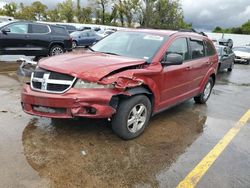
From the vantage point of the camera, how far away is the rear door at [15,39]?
40.5 feet

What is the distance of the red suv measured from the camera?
445 cm

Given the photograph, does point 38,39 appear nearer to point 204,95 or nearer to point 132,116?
point 204,95

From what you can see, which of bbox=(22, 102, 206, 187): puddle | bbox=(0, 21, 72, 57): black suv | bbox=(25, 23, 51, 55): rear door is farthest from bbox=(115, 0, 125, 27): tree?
bbox=(22, 102, 206, 187): puddle

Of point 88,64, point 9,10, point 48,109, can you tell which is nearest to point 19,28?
point 88,64

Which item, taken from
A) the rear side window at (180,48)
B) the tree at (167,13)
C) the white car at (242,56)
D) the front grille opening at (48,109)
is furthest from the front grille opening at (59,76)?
the tree at (167,13)

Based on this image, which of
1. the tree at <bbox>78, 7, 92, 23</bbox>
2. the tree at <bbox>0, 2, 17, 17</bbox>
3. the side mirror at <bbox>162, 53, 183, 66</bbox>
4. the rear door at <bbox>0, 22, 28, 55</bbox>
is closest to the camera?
the side mirror at <bbox>162, 53, 183, 66</bbox>

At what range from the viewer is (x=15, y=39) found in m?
12.6

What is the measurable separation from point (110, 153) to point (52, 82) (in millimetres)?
1304

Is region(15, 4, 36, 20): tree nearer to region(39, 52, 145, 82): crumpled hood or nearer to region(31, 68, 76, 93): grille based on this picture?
region(39, 52, 145, 82): crumpled hood

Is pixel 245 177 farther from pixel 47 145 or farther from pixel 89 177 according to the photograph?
pixel 47 145

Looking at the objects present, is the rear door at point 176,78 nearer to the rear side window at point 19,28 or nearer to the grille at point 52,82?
the grille at point 52,82

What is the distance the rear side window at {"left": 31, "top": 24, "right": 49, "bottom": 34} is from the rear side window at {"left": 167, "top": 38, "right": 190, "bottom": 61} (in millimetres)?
8536

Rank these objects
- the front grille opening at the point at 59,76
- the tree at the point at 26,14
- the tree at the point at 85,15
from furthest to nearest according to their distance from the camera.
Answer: the tree at the point at 26,14, the tree at the point at 85,15, the front grille opening at the point at 59,76

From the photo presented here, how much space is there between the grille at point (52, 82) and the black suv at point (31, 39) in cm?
838
